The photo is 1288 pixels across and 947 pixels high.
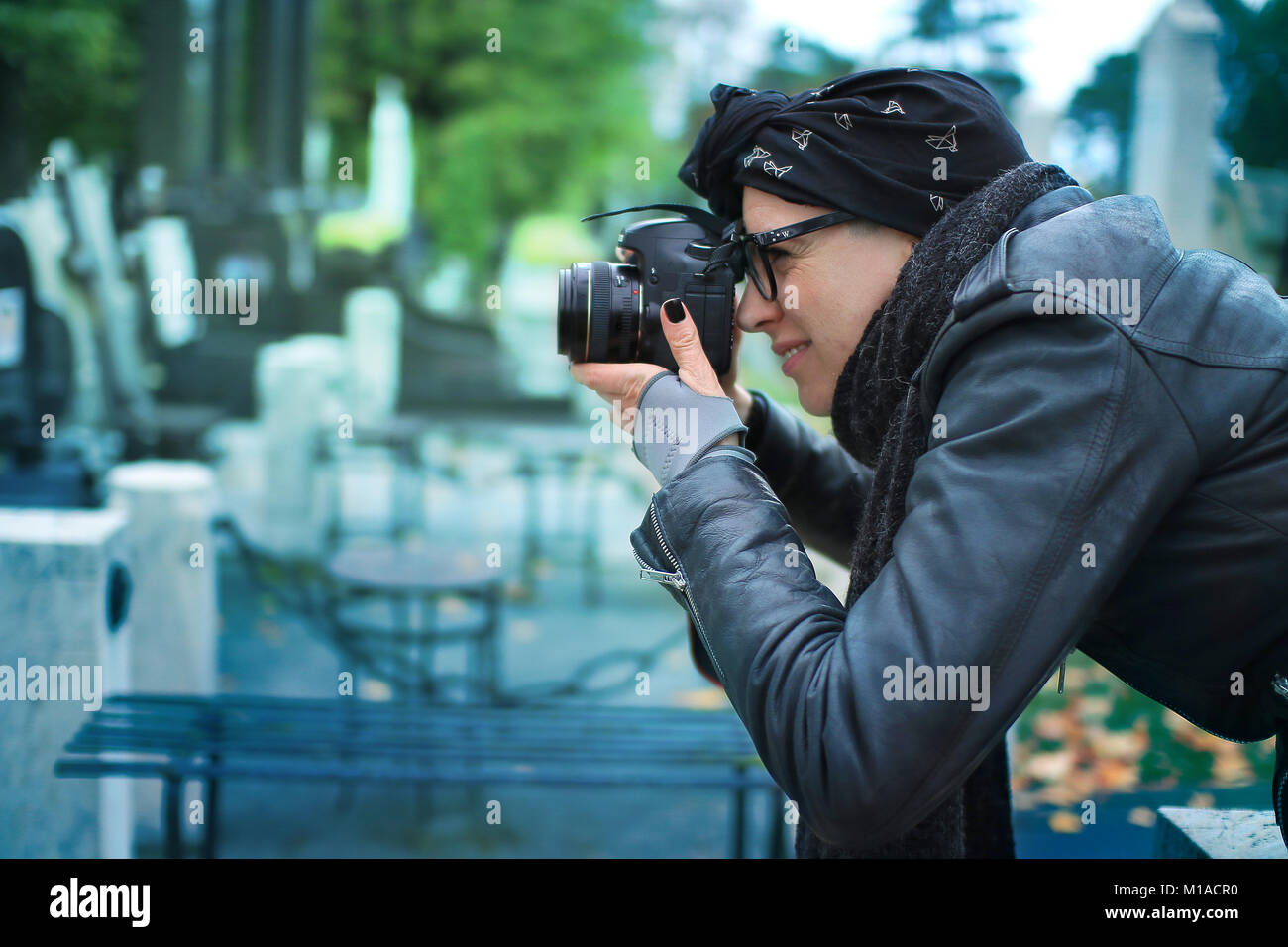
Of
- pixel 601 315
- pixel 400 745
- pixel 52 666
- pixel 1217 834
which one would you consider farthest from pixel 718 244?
pixel 52 666

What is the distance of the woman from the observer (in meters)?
1.30

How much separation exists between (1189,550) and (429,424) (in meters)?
8.05

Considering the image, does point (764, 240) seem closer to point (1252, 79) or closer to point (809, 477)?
point (809, 477)

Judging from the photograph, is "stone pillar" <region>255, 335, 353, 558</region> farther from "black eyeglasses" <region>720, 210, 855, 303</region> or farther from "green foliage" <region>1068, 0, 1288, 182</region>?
"black eyeglasses" <region>720, 210, 855, 303</region>

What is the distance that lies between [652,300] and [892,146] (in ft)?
1.63

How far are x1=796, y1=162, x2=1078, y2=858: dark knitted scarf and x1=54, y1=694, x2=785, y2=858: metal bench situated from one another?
85 cm

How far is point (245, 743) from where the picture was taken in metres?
2.92

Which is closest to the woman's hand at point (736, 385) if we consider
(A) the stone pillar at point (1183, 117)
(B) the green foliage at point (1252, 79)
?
(A) the stone pillar at point (1183, 117)

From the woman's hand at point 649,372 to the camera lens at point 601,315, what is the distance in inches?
1.1

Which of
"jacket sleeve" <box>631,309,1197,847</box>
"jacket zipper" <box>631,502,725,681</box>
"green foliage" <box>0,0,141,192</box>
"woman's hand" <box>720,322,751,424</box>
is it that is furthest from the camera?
"green foliage" <box>0,0,141,192</box>

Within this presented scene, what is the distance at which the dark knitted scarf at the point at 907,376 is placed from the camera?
63.4 inches

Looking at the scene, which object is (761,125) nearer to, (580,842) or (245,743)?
(245,743)

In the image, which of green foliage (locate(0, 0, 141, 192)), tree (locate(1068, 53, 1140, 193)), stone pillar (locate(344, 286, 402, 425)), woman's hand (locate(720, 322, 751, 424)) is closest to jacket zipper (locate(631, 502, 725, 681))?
woman's hand (locate(720, 322, 751, 424))

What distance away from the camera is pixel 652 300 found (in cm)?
202
